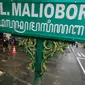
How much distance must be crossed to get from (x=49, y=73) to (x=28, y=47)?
11104 mm

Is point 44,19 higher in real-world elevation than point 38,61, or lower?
higher

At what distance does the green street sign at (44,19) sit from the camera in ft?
9.28

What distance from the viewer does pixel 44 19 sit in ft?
10.1

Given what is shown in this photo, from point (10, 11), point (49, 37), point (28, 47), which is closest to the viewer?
point (49, 37)

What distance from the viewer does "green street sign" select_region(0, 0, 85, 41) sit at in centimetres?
283

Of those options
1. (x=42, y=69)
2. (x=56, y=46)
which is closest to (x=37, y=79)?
(x=42, y=69)

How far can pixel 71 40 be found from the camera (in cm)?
292

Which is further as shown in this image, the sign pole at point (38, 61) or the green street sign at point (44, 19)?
the sign pole at point (38, 61)

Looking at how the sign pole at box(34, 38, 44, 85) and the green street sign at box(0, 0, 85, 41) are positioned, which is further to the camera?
the sign pole at box(34, 38, 44, 85)

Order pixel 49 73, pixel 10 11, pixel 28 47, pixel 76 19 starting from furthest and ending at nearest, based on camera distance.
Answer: pixel 49 73 < pixel 28 47 < pixel 10 11 < pixel 76 19

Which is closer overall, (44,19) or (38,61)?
(44,19)

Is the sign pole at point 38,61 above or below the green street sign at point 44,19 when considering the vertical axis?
below

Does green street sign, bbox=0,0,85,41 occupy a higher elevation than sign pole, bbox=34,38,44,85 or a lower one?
higher

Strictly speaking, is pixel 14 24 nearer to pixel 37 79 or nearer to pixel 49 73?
pixel 37 79
